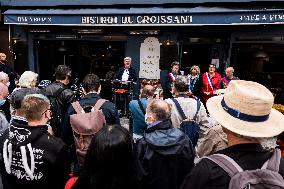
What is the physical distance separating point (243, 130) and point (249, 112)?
0.13 m

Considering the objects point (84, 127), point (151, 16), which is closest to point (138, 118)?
point (84, 127)

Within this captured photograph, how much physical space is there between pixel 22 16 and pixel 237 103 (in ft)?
34.1

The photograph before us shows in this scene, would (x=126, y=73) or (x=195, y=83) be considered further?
(x=126, y=73)

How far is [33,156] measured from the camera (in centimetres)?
260

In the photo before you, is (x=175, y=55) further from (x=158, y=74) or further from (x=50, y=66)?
(x=50, y=66)

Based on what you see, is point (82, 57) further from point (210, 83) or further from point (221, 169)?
point (221, 169)

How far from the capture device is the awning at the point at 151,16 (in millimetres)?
8125

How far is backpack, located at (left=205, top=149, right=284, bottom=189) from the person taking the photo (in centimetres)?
156

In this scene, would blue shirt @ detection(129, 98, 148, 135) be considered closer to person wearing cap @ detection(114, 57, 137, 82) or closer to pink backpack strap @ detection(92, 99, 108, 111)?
pink backpack strap @ detection(92, 99, 108, 111)

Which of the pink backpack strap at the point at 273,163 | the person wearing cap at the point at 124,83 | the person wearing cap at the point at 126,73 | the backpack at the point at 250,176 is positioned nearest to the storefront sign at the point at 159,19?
the person wearing cap at the point at 126,73

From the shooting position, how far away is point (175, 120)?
4.21m

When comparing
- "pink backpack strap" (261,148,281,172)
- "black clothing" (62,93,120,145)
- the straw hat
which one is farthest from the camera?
"black clothing" (62,93,120,145)

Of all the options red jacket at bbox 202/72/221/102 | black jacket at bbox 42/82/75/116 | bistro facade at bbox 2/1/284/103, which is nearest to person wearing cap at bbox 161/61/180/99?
red jacket at bbox 202/72/221/102

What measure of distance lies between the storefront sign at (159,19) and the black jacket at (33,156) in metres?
6.98
